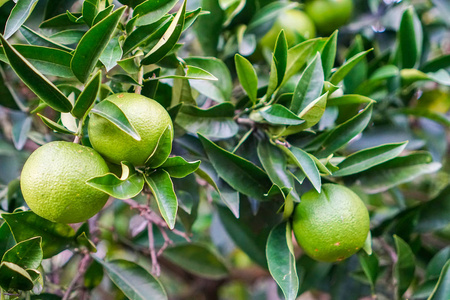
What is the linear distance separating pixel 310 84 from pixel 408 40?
0.50 metres

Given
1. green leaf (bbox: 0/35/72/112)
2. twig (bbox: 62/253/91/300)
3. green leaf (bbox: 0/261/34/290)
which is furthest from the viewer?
twig (bbox: 62/253/91/300)

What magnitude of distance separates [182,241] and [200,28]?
2.08 ft

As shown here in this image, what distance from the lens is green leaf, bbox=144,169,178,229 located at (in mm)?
644

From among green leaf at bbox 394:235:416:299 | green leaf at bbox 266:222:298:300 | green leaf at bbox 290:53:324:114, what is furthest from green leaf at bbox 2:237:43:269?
green leaf at bbox 394:235:416:299

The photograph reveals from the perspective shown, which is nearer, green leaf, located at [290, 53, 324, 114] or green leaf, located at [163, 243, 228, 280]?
green leaf, located at [290, 53, 324, 114]

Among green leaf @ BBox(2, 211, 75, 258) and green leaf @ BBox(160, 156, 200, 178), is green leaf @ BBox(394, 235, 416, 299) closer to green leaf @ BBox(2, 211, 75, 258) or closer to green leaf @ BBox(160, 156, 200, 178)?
green leaf @ BBox(160, 156, 200, 178)

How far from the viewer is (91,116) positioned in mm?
673

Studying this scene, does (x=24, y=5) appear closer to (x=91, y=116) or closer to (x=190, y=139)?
(x=91, y=116)

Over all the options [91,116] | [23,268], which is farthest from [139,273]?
[91,116]

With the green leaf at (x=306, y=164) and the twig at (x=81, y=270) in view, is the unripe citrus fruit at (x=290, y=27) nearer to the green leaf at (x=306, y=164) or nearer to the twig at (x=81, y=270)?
the green leaf at (x=306, y=164)

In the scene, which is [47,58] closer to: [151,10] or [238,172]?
[151,10]

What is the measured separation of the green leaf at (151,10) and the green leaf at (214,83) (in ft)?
0.50

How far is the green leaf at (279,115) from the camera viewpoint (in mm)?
782

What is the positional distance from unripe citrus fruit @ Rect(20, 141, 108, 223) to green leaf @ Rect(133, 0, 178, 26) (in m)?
0.26
